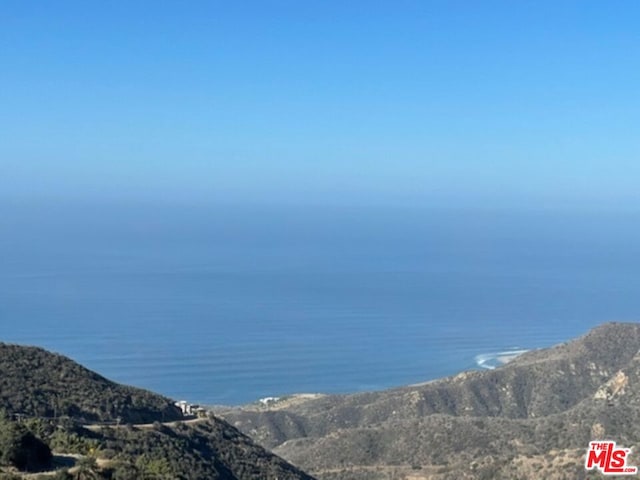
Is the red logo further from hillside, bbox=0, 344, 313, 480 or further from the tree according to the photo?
the tree

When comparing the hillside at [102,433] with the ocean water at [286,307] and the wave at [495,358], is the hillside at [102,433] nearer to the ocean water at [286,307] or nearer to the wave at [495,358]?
the ocean water at [286,307]

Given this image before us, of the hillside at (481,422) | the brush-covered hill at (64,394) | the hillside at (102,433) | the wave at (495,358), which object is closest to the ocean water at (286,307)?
the wave at (495,358)

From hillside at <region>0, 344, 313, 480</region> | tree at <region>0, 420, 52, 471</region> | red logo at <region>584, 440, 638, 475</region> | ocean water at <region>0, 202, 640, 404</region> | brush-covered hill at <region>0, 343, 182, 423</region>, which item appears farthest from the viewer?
ocean water at <region>0, 202, 640, 404</region>

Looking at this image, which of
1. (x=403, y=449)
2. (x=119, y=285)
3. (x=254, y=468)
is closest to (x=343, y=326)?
(x=119, y=285)

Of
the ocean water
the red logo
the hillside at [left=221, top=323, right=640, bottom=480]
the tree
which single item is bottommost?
the hillside at [left=221, top=323, right=640, bottom=480]

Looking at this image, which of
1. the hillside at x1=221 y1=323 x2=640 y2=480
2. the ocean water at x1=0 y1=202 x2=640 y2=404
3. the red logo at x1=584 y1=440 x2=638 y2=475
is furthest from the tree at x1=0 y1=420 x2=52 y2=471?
the ocean water at x1=0 y1=202 x2=640 y2=404
